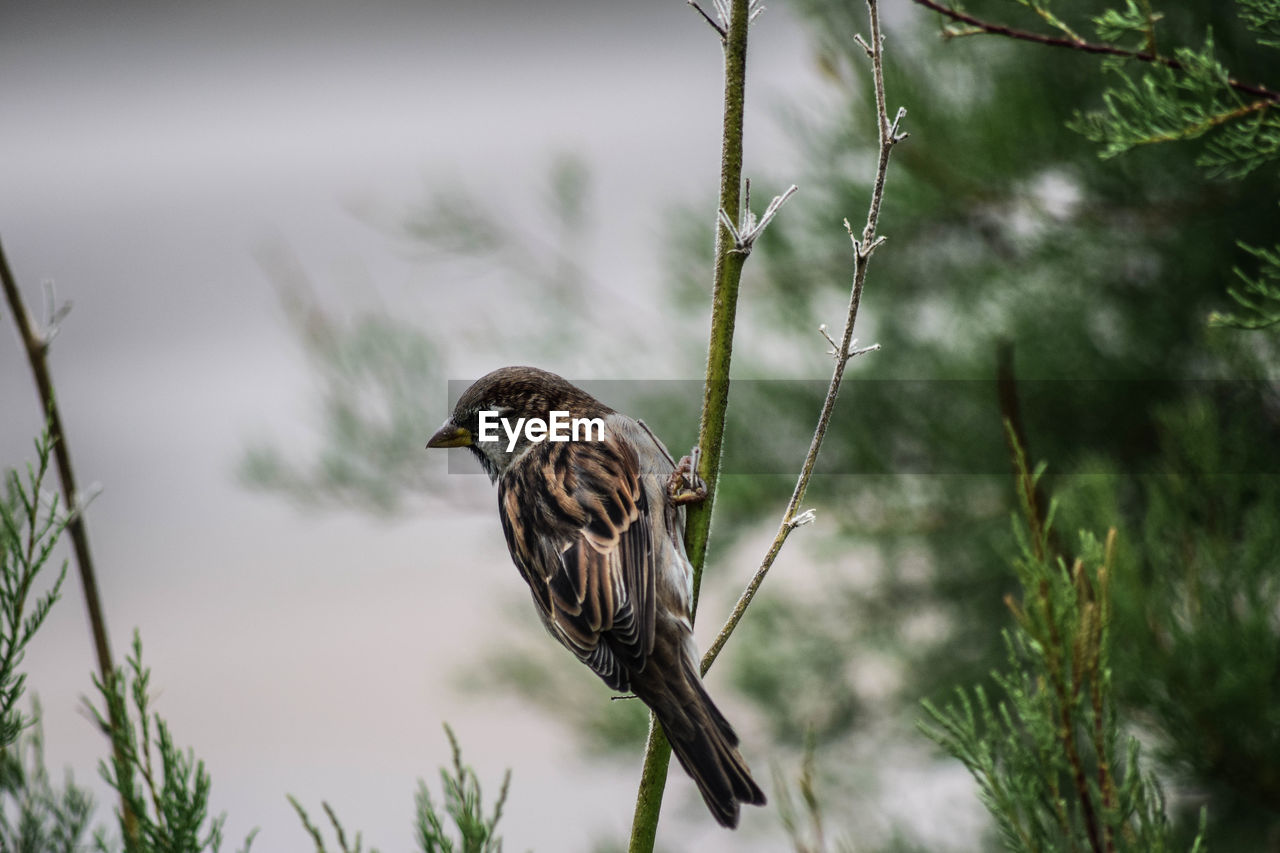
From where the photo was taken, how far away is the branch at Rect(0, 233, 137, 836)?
43.9 inches

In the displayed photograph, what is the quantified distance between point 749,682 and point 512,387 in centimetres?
253

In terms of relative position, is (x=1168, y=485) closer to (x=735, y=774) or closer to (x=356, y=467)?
(x=735, y=774)

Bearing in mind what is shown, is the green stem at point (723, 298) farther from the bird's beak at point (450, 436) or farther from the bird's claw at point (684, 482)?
the bird's beak at point (450, 436)

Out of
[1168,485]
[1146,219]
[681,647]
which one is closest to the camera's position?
[681,647]

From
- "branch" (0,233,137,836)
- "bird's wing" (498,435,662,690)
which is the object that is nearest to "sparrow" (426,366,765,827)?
"bird's wing" (498,435,662,690)

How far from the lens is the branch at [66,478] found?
1116mm

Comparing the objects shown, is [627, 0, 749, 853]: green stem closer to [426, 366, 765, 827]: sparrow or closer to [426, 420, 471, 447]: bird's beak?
[426, 366, 765, 827]: sparrow

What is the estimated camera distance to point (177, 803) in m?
1.06

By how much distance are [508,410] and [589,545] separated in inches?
9.6

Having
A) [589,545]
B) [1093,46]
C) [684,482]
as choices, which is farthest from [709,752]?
[1093,46]

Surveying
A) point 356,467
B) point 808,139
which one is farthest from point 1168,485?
point 356,467

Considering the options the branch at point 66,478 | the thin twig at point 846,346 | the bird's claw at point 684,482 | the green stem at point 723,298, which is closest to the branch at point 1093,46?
the thin twig at point 846,346

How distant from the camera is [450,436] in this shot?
1.50 metres

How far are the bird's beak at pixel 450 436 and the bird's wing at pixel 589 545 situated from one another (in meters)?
0.14
